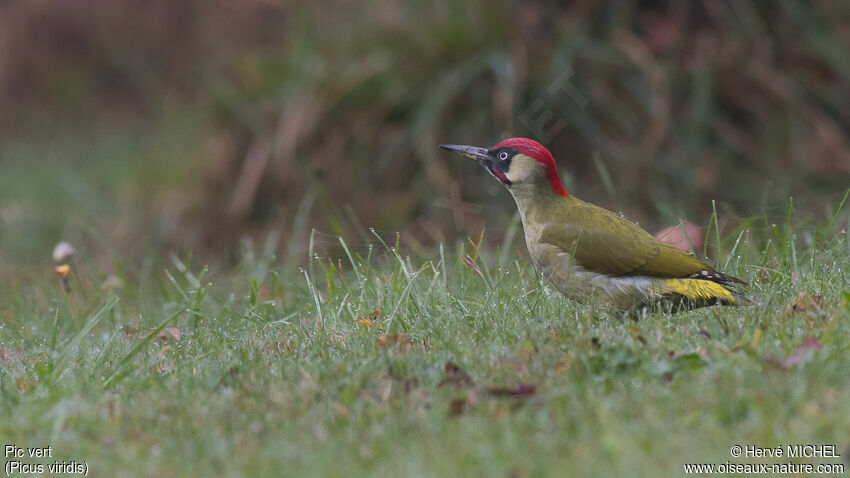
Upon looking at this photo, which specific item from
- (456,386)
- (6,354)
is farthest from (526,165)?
(6,354)

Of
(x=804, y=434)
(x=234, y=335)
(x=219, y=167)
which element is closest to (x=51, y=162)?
(x=219, y=167)

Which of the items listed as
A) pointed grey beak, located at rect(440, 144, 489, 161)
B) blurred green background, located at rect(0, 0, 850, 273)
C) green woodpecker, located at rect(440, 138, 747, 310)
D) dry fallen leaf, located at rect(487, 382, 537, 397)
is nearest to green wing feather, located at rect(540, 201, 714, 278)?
green woodpecker, located at rect(440, 138, 747, 310)

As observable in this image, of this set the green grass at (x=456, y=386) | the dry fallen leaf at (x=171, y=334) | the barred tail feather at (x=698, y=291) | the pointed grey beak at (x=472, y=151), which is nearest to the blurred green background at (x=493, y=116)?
the pointed grey beak at (x=472, y=151)

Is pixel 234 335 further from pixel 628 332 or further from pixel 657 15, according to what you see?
pixel 657 15

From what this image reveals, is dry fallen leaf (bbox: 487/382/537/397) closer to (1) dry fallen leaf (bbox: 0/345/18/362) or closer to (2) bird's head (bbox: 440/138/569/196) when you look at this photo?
(2) bird's head (bbox: 440/138/569/196)

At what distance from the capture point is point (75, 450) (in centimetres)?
334

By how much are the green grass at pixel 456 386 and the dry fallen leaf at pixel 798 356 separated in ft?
0.05

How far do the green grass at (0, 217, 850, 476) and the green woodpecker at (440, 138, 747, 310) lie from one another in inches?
4.7

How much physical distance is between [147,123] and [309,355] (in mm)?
11628

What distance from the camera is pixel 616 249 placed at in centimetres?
462

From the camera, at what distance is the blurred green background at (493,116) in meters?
8.63

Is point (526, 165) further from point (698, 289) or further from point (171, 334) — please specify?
point (171, 334)

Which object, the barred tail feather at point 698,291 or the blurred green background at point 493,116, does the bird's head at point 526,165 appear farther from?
the blurred green background at point 493,116

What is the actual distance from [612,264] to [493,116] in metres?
4.32
